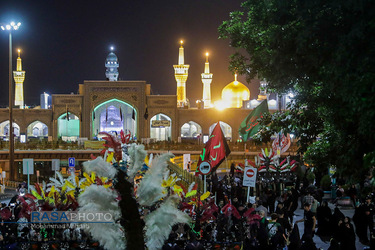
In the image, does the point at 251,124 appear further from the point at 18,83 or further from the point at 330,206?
the point at 18,83

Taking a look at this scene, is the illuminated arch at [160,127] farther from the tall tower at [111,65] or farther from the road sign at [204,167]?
the road sign at [204,167]

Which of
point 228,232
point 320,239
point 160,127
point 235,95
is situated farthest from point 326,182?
point 235,95

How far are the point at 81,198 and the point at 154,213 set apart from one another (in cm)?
102

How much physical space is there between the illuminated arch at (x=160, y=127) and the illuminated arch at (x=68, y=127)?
25.7 ft

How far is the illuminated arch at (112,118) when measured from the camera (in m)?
50.0

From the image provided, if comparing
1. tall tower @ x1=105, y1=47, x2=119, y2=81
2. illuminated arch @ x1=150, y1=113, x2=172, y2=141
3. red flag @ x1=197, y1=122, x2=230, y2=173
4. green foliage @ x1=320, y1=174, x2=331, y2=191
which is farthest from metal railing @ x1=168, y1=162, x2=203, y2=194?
tall tower @ x1=105, y1=47, x2=119, y2=81

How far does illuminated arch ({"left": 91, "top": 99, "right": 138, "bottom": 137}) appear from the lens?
50.0 m

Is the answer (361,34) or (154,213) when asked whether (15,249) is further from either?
(361,34)

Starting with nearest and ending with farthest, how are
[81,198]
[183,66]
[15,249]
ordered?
[81,198]
[15,249]
[183,66]

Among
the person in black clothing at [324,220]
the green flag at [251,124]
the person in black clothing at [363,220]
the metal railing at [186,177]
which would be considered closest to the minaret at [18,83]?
the metal railing at [186,177]

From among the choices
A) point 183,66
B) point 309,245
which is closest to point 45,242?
point 309,245

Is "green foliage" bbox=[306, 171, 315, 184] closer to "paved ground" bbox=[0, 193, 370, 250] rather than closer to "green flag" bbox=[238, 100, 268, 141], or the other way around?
"paved ground" bbox=[0, 193, 370, 250]

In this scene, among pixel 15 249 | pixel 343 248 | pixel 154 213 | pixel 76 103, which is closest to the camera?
pixel 154 213

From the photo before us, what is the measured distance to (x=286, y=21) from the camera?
30.3 feet
